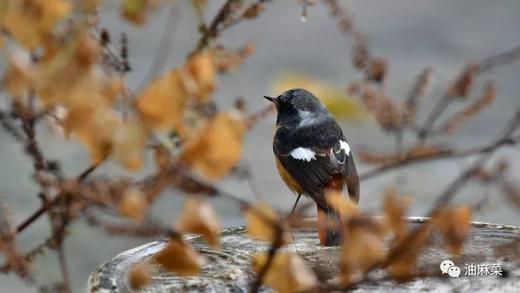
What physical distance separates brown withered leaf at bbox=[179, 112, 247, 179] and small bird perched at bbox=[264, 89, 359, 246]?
2.38 metres

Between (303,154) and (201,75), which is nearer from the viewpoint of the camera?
(201,75)

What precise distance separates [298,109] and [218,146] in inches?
130

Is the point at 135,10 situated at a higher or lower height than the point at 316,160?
higher

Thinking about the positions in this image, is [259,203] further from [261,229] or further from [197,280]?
[197,280]

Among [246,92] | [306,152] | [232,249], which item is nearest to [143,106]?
[232,249]

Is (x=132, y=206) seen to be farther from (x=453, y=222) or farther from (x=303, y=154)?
(x=303, y=154)

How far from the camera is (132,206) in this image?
3.54 feet

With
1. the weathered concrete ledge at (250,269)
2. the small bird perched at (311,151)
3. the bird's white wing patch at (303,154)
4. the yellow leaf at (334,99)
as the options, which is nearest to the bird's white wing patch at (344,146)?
the small bird perched at (311,151)

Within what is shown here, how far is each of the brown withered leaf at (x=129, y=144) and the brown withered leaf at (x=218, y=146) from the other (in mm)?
76

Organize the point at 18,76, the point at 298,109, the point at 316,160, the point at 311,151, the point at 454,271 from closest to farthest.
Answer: the point at 18,76
the point at 454,271
the point at 316,160
the point at 311,151
the point at 298,109

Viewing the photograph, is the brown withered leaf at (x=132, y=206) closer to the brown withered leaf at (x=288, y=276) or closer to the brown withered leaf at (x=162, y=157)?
the brown withered leaf at (x=162, y=157)

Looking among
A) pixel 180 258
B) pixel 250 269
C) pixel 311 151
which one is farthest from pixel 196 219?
pixel 311 151

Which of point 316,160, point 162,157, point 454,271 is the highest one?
point 162,157

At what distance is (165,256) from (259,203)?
0.12 meters
